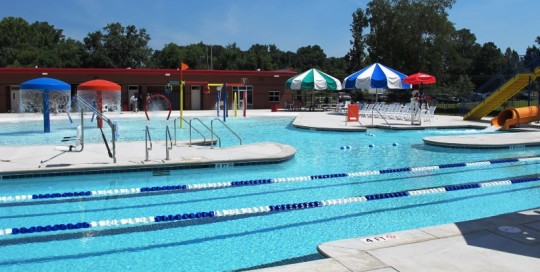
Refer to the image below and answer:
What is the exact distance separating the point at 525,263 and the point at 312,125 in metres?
15.3

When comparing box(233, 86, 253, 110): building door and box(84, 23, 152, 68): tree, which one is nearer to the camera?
box(233, 86, 253, 110): building door

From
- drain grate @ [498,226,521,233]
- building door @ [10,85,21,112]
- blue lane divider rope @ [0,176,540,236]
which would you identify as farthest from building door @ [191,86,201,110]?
drain grate @ [498,226,521,233]

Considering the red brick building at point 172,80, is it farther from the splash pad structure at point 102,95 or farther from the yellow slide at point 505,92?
the yellow slide at point 505,92

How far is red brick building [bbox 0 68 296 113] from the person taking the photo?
30.1 metres

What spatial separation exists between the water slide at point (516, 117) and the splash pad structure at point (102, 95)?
15012 mm

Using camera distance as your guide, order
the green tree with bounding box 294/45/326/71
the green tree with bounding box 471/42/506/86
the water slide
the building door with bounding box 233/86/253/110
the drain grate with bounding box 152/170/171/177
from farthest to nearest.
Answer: the green tree with bounding box 294/45/326/71 → the green tree with bounding box 471/42/506/86 → the building door with bounding box 233/86/253/110 → the water slide → the drain grate with bounding box 152/170/171/177

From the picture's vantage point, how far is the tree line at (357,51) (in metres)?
33.7

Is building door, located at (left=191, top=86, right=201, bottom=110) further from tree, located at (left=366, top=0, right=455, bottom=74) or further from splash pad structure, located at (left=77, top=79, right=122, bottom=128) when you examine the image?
tree, located at (left=366, top=0, right=455, bottom=74)

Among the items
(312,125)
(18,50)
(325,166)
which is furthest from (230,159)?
(18,50)

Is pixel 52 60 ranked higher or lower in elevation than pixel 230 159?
higher

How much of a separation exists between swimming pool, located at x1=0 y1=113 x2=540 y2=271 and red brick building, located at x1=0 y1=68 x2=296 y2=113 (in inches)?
755

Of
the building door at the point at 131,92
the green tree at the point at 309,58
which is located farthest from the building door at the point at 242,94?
the green tree at the point at 309,58

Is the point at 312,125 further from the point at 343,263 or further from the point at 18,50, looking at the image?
the point at 18,50

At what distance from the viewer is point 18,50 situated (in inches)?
2403
